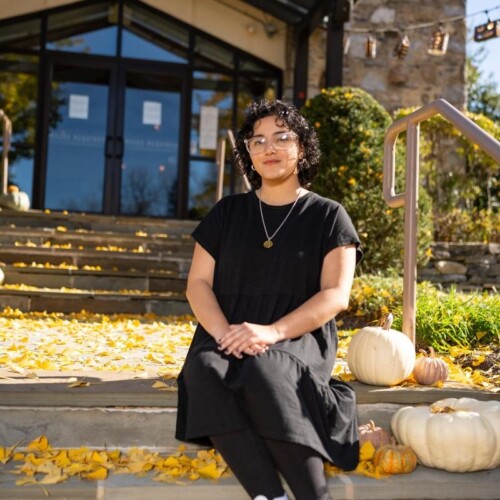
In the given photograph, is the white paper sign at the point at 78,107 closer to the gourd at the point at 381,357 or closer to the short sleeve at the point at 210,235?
the short sleeve at the point at 210,235

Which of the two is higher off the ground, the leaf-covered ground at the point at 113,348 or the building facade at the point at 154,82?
the building facade at the point at 154,82

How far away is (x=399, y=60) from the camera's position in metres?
8.84

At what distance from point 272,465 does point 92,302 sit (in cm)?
370

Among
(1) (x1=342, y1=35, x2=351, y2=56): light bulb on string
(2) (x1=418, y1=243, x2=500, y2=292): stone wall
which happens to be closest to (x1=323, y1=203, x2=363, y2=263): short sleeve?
(2) (x1=418, y1=243, x2=500, y2=292): stone wall

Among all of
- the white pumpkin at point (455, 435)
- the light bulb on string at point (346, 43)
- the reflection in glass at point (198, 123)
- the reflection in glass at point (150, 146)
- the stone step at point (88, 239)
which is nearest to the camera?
the white pumpkin at point (455, 435)

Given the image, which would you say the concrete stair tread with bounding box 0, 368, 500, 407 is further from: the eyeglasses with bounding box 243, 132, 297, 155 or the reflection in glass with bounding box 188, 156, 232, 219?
the reflection in glass with bounding box 188, 156, 232, 219

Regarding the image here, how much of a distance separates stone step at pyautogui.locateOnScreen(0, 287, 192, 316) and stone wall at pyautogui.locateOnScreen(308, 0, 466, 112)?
4.42 metres

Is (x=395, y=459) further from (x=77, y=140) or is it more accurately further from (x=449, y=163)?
(x=77, y=140)

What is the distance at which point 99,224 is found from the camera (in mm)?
6934

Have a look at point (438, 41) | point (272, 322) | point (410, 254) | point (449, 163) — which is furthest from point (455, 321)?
point (449, 163)

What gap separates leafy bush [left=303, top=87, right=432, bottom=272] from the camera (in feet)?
19.2

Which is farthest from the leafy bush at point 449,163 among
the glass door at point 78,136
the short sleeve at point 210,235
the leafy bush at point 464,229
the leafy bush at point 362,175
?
the short sleeve at point 210,235

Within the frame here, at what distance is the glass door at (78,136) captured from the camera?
909 centimetres

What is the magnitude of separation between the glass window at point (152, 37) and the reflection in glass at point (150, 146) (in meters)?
0.33
